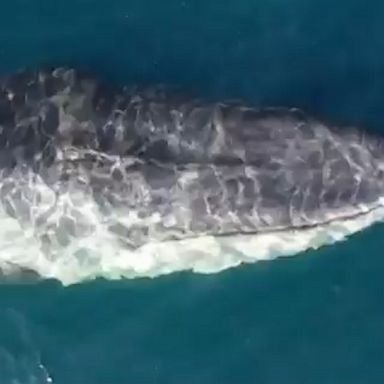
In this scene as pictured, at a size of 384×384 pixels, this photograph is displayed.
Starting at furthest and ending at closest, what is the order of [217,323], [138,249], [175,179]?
[217,323] < [138,249] < [175,179]

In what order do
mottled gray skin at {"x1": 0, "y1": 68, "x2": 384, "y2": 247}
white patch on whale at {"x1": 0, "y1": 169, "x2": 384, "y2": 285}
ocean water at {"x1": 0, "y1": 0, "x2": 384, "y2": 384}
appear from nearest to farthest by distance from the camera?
mottled gray skin at {"x1": 0, "y1": 68, "x2": 384, "y2": 247} < white patch on whale at {"x1": 0, "y1": 169, "x2": 384, "y2": 285} < ocean water at {"x1": 0, "y1": 0, "x2": 384, "y2": 384}

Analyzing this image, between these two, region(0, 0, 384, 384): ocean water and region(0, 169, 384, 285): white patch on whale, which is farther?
region(0, 0, 384, 384): ocean water

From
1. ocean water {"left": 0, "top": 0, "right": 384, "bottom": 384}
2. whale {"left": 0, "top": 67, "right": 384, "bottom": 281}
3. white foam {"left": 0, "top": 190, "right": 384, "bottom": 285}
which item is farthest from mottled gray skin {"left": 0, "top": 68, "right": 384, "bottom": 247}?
ocean water {"left": 0, "top": 0, "right": 384, "bottom": 384}

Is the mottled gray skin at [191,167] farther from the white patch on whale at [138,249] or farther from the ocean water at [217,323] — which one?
the ocean water at [217,323]

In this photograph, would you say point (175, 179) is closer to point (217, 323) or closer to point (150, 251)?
point (150, 251)

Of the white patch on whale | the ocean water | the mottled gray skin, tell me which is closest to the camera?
the mottled gray skin

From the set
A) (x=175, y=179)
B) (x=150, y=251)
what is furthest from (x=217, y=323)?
(x=175, y=179)

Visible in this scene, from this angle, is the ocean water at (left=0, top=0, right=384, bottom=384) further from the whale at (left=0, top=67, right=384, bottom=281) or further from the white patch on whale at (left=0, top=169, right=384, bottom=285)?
the whale at (left=0, top=67, right=384, bottom=281)

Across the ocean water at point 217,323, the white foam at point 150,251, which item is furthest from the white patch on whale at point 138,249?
the ocean water at point 217,323

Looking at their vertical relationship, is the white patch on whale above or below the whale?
below
